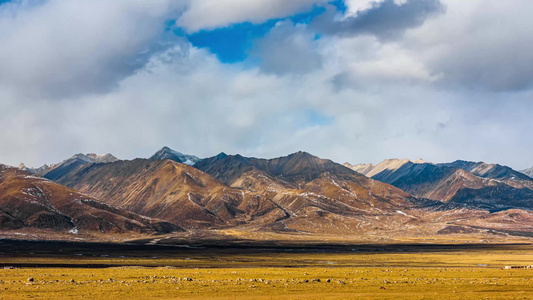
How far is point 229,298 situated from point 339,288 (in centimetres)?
1702

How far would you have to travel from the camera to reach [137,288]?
65.0 metres

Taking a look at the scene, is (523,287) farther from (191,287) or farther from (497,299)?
(191,287)

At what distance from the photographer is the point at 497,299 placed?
2237 inches

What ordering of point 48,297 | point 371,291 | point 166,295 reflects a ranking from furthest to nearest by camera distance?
1. point 371,291
2. point 166,295
3. point 48,297

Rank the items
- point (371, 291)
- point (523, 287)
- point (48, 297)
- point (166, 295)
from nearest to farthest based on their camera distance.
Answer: point (48, 297)
point (166, 295)
point (371, 291)
point (523, 287)

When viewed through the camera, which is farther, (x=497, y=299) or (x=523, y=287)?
(x=523, y=287)

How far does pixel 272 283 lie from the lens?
73.3 meters

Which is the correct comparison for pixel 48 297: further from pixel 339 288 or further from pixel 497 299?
pixel 497 299

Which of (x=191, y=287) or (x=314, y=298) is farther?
(x=191, y=287)

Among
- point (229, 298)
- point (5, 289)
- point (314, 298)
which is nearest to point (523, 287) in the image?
point (314, 298)

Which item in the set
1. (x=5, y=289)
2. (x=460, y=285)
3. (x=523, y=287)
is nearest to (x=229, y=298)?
(x=5, y=289)

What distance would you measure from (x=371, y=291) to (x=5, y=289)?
4434cm

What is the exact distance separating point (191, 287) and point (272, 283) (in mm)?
12236

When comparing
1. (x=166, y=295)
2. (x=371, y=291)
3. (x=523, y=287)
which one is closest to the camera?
(x=166, y=295)
